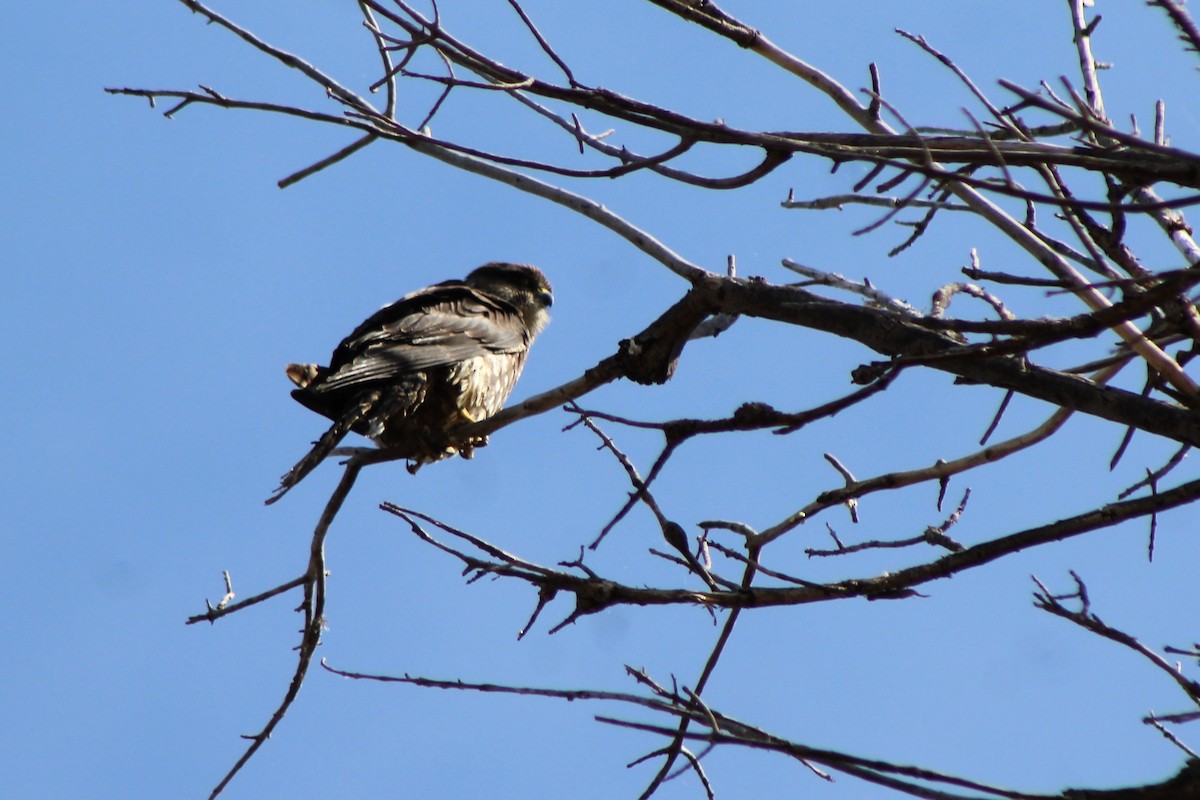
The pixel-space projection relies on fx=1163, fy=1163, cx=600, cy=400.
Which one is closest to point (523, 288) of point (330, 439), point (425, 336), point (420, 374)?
point (425, 336)

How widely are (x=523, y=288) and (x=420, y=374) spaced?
2712 mm

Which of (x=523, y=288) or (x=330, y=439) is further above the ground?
(x=523, y=288)

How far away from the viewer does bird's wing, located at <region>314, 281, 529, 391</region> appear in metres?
5.37

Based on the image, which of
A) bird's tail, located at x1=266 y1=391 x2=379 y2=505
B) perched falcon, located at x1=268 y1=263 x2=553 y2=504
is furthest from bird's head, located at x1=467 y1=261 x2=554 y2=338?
bird's tail, located at x1=266 y1=391 x2=379 y2=505

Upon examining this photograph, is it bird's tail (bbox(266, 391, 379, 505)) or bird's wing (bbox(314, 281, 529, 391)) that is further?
bird's wing (bbox(314, 281, 529, 391))

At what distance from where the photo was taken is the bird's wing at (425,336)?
537 centimetres

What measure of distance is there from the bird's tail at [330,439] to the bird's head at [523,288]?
2.76 m

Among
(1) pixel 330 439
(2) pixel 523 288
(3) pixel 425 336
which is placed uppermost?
(2) pixel 523 288

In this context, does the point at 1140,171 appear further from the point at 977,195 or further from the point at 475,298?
the point at 475,298

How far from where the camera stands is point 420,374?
5586 millimetres

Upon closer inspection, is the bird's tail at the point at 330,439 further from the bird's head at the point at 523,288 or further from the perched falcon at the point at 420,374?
the bird's head at the point at 523,288

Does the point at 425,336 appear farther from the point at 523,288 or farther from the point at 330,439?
the point at 523,288

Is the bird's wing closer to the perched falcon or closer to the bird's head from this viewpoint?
the perched falcon

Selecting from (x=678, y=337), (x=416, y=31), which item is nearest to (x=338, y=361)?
(x=678, y=337)
